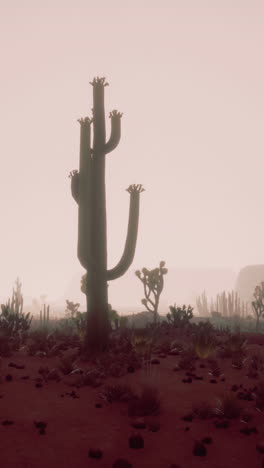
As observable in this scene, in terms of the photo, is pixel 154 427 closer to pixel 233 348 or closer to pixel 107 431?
pixel 107 431

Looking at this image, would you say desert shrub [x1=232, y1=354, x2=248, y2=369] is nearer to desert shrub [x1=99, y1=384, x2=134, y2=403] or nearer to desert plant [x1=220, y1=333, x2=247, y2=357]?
desert plant [x1=220, y1=333, x2=247, y2=357]

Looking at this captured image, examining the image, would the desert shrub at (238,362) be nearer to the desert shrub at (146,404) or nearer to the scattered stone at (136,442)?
the desert shrub at (146,404)

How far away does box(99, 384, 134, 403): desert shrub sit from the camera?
296 inches

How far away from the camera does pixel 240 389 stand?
27.5 feet

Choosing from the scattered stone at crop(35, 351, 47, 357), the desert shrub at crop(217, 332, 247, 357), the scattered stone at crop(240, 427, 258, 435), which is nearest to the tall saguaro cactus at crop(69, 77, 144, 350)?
the scattered stone at crop(35, 351, 47, 357)

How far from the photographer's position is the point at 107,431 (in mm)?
6324

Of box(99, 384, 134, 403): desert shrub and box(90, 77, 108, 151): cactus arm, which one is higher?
box(90, 77, 108, 151): cactus arm

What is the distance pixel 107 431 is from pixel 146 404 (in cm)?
97

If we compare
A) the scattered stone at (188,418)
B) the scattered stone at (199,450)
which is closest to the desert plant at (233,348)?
the scattered stone at (188,418)

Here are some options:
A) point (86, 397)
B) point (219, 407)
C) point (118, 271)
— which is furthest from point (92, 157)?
point (219, 407)

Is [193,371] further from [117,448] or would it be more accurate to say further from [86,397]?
[117,448]

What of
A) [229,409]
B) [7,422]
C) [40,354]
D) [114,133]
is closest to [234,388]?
[229,409]

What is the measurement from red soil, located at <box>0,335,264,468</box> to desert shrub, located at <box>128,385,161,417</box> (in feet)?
0.38

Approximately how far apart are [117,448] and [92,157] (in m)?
8.61
